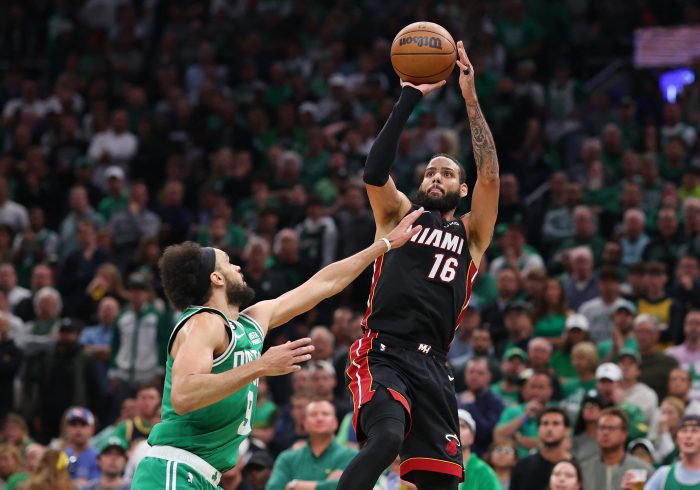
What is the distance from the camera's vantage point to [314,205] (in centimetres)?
1681

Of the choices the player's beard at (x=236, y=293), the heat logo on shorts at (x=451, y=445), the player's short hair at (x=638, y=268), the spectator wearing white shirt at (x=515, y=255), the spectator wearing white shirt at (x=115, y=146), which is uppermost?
the spectator wearing white shirt at (x=115, y=146)

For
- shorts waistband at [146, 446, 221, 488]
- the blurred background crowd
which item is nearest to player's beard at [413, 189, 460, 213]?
shorts waistband at [146, 446, 221, 488]

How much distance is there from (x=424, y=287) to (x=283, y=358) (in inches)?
74.8

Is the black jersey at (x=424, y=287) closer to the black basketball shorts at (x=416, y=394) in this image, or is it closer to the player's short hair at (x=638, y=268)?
the black basketball shorts at (x=416, y=394)

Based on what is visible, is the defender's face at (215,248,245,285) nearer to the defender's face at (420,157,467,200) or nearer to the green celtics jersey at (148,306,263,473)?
the green celtics jersey at (148,306,263,473)

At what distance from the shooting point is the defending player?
6695mm

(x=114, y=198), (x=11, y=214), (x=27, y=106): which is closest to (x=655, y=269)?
(x=114, y=198)

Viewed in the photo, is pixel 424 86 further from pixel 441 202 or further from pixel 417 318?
pixel 417 318

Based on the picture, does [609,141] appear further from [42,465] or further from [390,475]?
[42,465]

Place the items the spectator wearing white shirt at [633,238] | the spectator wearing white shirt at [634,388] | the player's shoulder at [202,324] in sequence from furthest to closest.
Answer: the spectator wearing white shirt at [633,238] < the spectator wearing white shirt at [634,388] < the player's shoulder at [202,324]

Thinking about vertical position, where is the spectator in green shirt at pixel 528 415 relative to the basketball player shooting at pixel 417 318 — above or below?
below

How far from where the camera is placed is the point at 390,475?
39.5 feet

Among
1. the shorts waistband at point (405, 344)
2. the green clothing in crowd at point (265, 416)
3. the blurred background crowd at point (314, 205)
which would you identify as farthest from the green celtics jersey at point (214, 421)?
the green clothing in crowd at point (265, 416)

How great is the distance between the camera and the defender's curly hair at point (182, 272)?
720 cm
